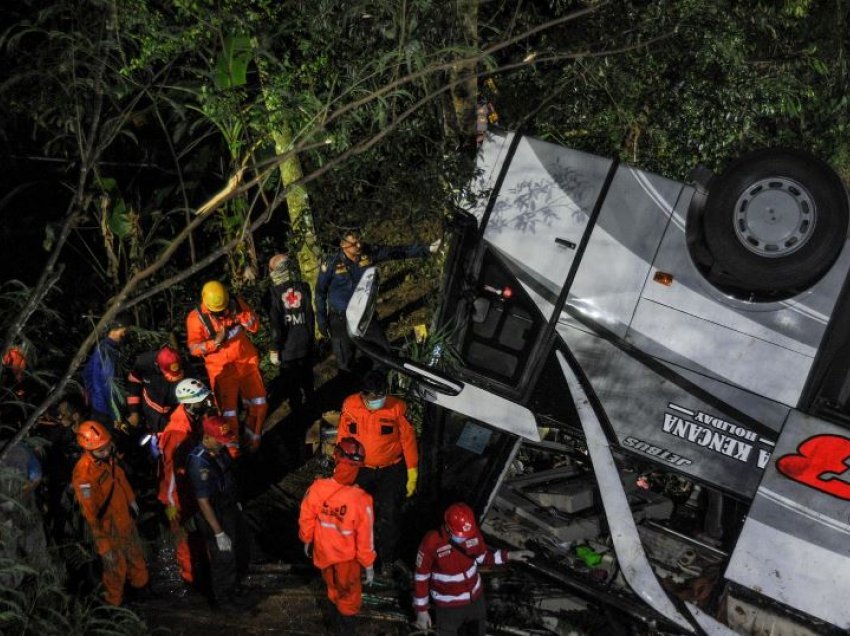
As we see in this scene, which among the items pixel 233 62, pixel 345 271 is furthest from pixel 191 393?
pixel 233 62

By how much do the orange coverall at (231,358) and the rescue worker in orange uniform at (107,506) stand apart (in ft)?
5.71

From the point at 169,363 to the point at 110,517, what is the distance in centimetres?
162

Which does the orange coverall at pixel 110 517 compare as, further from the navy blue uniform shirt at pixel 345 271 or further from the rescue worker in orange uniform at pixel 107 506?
the navy blue uniform shirt at pixel 345 271

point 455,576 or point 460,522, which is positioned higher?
point 460,522

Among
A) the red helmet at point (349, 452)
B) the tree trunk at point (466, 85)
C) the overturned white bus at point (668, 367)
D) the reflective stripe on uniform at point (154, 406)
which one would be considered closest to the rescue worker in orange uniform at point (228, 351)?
the reflective stripe on uniform at point (154, 406)

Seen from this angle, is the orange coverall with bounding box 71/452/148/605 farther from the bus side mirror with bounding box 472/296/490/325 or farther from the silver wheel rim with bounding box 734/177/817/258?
the silver wheel rim with bounding box 734/177/817/258

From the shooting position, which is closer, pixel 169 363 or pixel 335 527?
pixel 335 527

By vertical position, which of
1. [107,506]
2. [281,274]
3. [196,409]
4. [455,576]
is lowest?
[107,506]

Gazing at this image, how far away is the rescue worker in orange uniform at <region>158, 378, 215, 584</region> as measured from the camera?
625cm

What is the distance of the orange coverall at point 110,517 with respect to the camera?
5.74 m

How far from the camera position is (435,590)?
5531 millimetres

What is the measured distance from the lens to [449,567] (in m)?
5.44

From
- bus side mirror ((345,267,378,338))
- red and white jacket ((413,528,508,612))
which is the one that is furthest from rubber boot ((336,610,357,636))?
bus side mirror ((345,267,378,338))

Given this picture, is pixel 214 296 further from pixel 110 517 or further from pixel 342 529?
pixel 342 529
